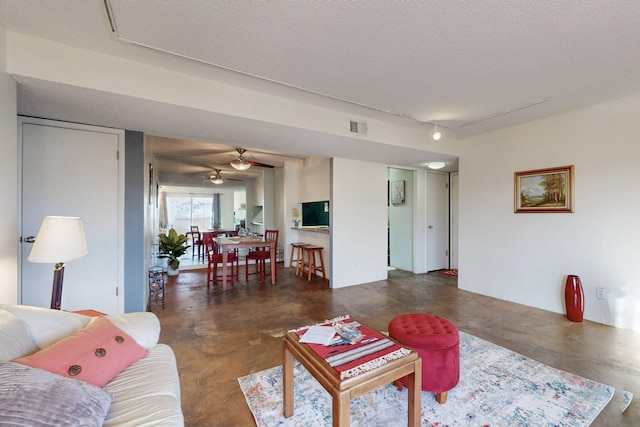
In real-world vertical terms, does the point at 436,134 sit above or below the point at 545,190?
above

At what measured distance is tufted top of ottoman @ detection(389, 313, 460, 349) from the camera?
1.76 meters

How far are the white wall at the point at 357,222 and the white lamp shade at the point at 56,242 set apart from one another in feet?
11.0

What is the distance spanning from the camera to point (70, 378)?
110 cm

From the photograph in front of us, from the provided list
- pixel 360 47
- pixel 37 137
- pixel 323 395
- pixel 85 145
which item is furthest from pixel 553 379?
pixel 37 137

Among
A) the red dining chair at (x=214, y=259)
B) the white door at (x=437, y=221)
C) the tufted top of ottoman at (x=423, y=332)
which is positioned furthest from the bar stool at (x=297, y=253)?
the tufted top of ottoman at (x=423, y=332)

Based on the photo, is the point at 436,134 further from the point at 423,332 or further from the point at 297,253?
the point at 297,253

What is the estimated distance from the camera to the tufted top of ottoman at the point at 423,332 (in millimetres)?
1762

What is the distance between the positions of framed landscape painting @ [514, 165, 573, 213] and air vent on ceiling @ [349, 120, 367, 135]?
2.33 meters

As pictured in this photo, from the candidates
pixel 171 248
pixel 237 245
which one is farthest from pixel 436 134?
pixel 171 248

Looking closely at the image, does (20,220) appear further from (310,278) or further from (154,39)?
(310,278)

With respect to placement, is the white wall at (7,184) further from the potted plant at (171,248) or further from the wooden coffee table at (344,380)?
the potted plant at (171,248)

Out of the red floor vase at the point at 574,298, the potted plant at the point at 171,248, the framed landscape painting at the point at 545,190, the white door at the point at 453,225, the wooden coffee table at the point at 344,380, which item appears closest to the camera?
the wooden coffee table at the point at 344,380

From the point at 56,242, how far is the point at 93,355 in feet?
2.92

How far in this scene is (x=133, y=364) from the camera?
1.42 meters
